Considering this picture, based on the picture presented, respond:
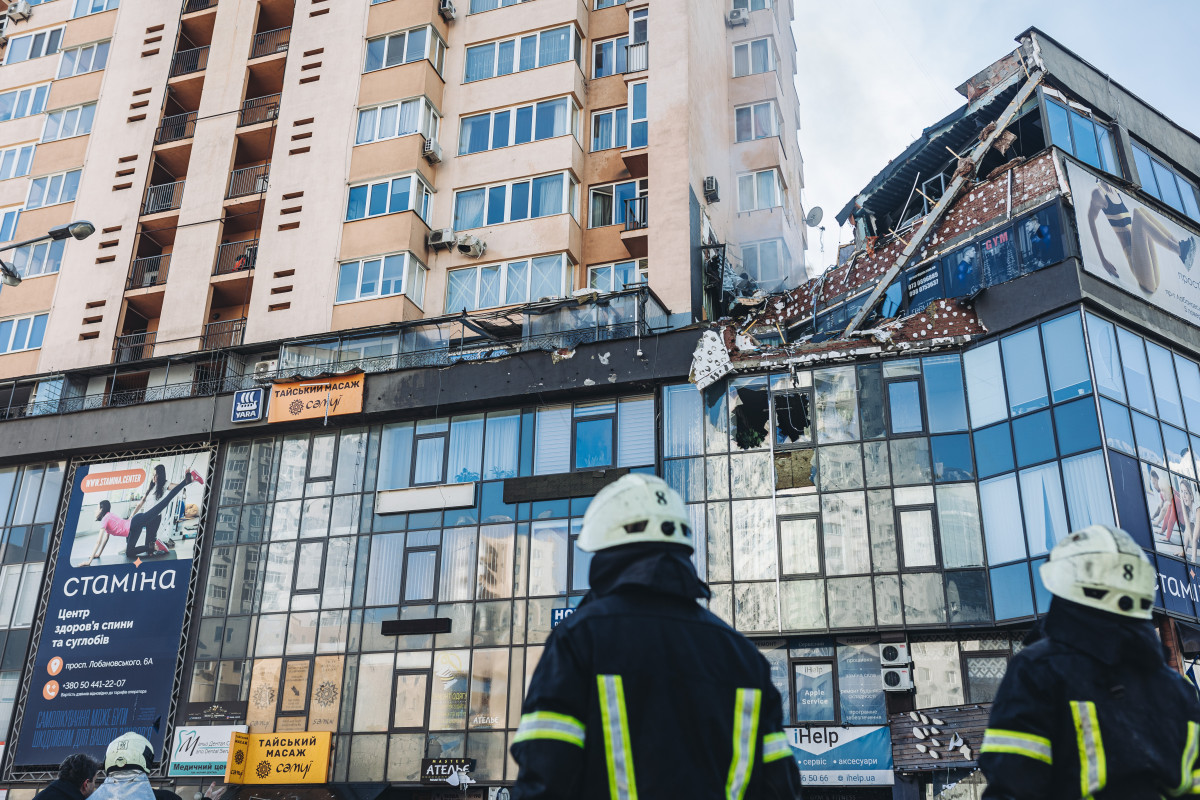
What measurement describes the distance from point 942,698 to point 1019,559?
9.62ft

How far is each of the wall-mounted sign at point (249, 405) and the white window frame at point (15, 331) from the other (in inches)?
331

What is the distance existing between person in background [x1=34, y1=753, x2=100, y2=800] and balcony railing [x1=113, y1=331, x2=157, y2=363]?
80.7ft

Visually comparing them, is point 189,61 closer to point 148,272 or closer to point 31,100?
point 31,100

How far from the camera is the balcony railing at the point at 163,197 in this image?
31.8 metres

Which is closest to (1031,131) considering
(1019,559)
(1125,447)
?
(1125,447)

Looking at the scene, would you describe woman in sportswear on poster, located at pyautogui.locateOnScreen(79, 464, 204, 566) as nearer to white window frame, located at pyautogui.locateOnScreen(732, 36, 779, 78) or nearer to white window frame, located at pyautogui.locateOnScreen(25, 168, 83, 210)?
white window frame, located at pyautogui.locateOnScreen(25, 168, 83, 210)

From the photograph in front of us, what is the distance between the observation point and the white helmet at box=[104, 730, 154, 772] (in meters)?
6.43

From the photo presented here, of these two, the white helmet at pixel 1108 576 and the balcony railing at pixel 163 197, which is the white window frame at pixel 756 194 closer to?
the balcony railing at pixel 163 197

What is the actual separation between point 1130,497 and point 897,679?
535 cm

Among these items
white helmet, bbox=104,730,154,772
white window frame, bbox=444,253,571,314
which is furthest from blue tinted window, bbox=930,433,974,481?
white helmet, bbox=104,730,154,772

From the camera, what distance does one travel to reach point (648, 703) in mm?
3324

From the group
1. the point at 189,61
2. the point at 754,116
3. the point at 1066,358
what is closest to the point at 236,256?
the point at 189,61

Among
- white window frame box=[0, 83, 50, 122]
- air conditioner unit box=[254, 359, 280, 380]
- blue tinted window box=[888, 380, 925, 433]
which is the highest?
white window frame box=[0, 83, 50, 122]

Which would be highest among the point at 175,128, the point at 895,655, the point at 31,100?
the point at 31,100
